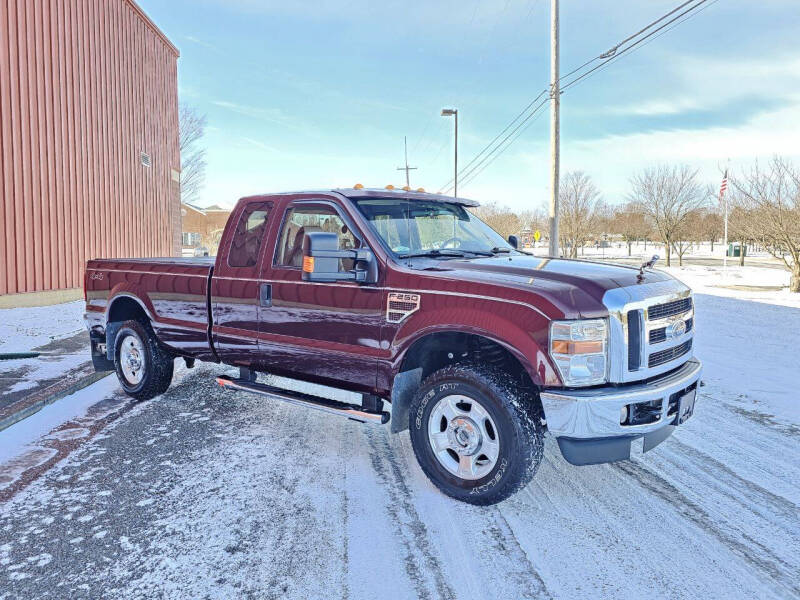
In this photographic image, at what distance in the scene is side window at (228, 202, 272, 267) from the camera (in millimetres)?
5043

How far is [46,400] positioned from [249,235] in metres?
2.83

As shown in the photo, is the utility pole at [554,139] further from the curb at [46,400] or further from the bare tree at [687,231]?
the bare tree at [687,231]

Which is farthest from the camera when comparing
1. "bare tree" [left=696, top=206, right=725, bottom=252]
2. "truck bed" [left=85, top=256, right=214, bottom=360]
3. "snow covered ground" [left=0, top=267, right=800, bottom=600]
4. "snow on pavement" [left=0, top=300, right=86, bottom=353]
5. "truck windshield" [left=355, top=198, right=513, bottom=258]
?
"bare tree" [left=696, top=206, right=725, bottom=252]

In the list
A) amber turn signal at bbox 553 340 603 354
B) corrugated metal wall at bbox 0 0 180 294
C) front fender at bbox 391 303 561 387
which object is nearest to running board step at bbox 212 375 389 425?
front fender at bbox 391 303 561 387

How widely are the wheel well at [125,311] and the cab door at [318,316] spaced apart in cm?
214

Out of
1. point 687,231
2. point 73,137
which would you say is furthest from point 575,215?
point 73,137

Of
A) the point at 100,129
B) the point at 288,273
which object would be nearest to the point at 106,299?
the point at 288,273

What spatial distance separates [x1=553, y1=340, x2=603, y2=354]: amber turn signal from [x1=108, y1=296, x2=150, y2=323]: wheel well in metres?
4.61

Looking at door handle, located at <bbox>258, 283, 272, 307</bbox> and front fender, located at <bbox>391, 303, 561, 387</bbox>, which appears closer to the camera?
front fender, located at <bbox>391, 303, 561, 387</bbox>

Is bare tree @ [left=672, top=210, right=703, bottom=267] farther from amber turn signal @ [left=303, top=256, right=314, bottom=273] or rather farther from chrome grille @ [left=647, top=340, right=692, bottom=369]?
amber turn signal @ [left=303, top=256, right=314, bottom=273]

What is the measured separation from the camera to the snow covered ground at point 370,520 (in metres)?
2.81

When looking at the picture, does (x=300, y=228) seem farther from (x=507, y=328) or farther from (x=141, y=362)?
(x=141, y=362)

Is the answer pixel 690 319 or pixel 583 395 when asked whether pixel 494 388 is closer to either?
pixel 583 395

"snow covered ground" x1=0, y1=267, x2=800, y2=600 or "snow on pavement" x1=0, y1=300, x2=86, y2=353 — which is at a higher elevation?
"snow on pavement" x1=0, y1=300, x2=86, y2=353
